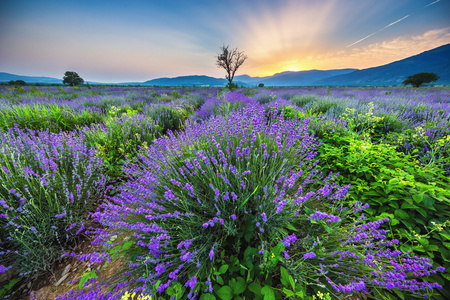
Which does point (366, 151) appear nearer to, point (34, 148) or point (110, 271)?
point (110, 271)

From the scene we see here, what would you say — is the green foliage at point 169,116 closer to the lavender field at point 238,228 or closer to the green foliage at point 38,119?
the green foliage at point 38,119

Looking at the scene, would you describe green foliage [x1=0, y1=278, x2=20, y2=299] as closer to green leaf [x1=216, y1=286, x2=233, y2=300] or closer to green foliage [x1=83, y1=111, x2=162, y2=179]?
green foliage [x1=83, y1=111, x2=162, y2=179]

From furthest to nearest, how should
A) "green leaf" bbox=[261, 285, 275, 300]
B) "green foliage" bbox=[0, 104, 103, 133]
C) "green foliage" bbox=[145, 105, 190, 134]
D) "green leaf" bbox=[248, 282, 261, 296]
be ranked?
"green foliage" bbox=[145, 105, 190, 134] < "green foliage" bbox=[0, 104, 103, 133] < "green leaf" bbox=[248, 282, 261, 296] < "green leaf" bbox=[261, 285, 275, 300]

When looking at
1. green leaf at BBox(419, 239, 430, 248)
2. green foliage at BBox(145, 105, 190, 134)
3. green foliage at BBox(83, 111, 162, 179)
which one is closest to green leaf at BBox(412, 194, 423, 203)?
green leaf at BBox(419, 239, 430, 248)

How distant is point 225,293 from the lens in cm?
109

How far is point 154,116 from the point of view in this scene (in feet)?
17.5

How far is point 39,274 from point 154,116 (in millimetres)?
4430

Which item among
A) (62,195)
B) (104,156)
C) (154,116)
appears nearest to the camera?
(62,195)

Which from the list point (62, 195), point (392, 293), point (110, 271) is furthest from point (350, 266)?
point (62, 195)

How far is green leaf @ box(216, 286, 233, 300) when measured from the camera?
1070 millimetres

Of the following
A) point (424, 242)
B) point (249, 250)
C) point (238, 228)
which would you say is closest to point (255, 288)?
point (249, 250)

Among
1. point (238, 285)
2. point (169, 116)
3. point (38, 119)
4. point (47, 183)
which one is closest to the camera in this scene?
point (238, 285)

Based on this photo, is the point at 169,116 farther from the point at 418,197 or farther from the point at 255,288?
the point at 418,197

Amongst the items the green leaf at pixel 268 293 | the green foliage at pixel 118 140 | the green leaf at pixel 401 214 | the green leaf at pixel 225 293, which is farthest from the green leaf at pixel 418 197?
the green foliage at pixel 118 140
